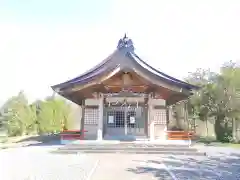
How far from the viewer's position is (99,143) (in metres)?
14.5

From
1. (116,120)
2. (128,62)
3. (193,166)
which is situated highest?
(128,62)

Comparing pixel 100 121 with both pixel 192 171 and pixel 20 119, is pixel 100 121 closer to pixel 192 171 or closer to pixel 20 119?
pixel 192 171

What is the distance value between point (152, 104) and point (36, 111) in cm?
1973

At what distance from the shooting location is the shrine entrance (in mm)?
17234

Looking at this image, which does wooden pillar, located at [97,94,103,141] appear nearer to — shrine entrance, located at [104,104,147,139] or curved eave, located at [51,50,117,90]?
shrine entrance, located at [104,104,147,139]

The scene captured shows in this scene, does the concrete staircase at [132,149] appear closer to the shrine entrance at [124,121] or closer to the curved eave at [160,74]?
the shrine entrance at [124,121]

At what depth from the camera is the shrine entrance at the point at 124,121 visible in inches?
679

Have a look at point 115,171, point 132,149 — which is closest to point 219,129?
point 132,149

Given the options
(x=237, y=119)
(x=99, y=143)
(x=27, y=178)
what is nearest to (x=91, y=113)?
(x=99, y=143)

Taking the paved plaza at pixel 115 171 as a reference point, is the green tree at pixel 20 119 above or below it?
above

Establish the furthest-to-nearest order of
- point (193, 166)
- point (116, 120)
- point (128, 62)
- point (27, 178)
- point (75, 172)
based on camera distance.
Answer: point (116, 120)
point (128, 62)
point (193, 166)
point (75, 172)
point (27, 178)

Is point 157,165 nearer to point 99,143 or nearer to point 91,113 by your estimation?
point 99,143

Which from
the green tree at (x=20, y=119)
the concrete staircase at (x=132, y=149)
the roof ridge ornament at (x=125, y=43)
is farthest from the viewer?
the green tree at (x=20, y=119)

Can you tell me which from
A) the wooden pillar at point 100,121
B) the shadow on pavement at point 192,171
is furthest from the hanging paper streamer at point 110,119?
the shadow on pavement at point 192,171
